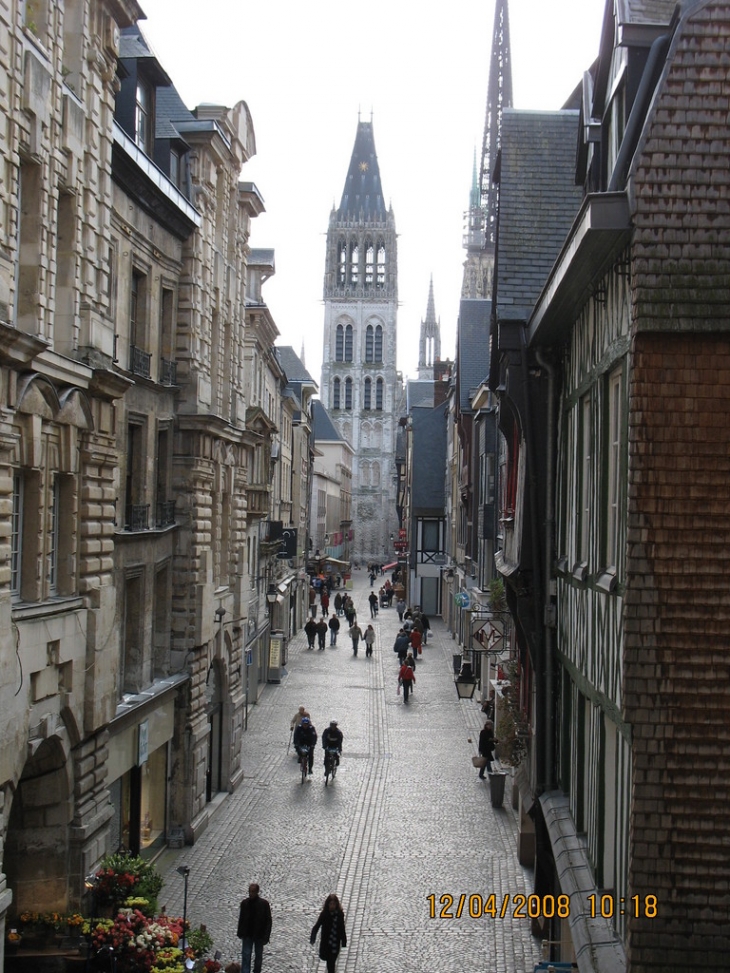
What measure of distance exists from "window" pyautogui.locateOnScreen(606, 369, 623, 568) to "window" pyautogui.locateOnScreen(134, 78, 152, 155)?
1044cm

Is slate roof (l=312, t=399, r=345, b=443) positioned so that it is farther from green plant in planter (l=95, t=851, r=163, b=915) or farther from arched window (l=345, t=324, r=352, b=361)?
green plant in planter (l=95, t=851, r=163, b=915)

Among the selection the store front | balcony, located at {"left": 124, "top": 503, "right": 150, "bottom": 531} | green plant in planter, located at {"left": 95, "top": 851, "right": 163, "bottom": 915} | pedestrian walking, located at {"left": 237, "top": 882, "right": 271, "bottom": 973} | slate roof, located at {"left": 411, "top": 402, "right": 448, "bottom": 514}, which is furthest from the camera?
slate roof, located at {"left": 411, "top": 402, "right": 448, "bottom": 514}

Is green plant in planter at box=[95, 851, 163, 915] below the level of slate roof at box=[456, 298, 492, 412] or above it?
below

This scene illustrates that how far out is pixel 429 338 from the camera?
155875 millimetres

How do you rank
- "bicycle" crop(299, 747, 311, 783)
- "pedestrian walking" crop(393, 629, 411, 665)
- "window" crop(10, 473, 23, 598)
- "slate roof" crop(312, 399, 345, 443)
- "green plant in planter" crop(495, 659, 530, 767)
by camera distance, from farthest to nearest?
"slate roof" crop(312, 399, 345, 443) → "pedestrian walking" crop(393, 629, 411, 665) → "bicycle" crop(299, 747, 311, 783) → "green plant in planter" crop(495, 659, 530, 767) → "window" crop(10, 473, 23, 598)

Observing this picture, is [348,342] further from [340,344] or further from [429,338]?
[429,338]

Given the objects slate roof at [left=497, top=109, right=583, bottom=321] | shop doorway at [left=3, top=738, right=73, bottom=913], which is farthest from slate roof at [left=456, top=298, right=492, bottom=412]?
shop doorway at [left=3, top=738, right=73, bottom=913]

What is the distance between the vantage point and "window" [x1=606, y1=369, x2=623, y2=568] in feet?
29.1

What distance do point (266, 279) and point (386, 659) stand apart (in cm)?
1418

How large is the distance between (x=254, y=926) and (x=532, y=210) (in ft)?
30.6

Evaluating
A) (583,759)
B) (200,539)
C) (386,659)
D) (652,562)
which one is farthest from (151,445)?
(386,659)

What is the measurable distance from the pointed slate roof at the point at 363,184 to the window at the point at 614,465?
381 feet

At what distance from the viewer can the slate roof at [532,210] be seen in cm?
1494

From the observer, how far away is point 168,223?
18797 millimetres
